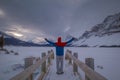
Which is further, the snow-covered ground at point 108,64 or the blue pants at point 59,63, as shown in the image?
the snow-covered ground at point 108,64

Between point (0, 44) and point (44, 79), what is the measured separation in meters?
51.7

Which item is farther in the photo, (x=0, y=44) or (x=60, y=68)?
(x=0, y=44)

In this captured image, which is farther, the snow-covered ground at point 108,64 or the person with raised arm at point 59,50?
the snow-covered ground at point 108,64

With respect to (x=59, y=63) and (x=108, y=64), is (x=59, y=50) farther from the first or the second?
(x=108, y=64)

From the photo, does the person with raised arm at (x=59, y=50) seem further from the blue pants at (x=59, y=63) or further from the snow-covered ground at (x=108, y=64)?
the snow-covered ground at (x=108, y=64)

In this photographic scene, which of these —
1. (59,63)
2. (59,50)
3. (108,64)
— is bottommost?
(108,64)

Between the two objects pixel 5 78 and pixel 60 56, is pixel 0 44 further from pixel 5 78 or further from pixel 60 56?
pixel 60 56

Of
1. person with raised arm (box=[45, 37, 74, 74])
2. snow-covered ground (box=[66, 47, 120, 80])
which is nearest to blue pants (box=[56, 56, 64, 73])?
person with raised arm (box=[45, 37, 74, 74])

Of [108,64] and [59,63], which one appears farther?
[108,64]

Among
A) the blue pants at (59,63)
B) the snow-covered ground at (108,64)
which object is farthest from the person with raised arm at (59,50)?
the snow-covered ground at (108,64)

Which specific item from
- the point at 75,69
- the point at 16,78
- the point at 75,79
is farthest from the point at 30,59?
the point at 75,69

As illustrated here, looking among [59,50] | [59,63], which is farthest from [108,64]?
[59,50]

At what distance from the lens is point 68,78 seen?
5.07 m

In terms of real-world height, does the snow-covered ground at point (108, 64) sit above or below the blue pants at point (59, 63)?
below
